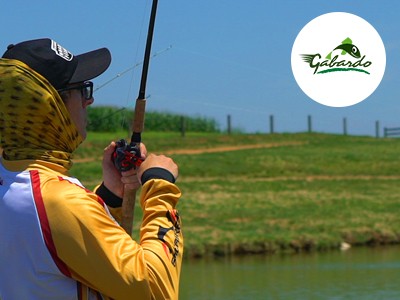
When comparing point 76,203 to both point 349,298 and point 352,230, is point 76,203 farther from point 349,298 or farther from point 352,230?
point 352,230

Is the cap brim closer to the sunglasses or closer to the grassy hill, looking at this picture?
the sunglasses

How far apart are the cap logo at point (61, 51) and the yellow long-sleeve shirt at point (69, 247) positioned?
0.25 m

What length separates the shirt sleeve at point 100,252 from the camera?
2.09m

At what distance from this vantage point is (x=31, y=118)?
2.21 meters

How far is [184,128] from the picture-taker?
4597 cm

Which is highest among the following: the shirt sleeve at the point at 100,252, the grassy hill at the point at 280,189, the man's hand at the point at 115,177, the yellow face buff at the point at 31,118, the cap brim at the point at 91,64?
the cap brim at the point at 91,64

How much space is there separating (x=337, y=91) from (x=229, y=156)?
2244cm

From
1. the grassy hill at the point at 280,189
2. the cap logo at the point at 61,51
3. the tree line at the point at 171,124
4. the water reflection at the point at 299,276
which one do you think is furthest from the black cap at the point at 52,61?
the tree line at the point at 171,124

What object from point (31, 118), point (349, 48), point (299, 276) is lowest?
point (299, 276)

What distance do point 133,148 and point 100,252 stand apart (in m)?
0.50

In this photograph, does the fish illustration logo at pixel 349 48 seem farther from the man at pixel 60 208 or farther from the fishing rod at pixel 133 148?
the man at pixel 60 208

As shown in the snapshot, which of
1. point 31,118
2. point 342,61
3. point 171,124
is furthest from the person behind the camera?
point 171,124

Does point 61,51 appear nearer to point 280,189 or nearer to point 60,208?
point 60,208

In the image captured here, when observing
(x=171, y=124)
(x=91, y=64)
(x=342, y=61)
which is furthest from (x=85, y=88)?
(x=171, y=124)
